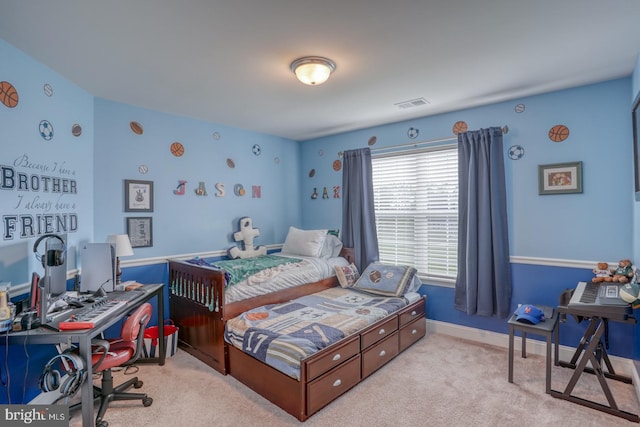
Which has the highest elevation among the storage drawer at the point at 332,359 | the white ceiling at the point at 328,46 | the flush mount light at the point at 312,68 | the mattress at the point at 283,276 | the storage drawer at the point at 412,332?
the white ceiling at the point at 328,46

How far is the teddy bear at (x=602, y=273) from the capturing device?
2498 millimetres

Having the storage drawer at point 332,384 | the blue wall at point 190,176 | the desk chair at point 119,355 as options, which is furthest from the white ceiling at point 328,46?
the storage drawer at point 332,384

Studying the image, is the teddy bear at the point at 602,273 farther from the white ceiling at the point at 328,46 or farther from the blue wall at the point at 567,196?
the white ceiling at the point at 328,46

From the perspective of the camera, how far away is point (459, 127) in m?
3.38

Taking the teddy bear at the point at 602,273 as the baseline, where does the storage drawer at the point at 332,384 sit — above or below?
below

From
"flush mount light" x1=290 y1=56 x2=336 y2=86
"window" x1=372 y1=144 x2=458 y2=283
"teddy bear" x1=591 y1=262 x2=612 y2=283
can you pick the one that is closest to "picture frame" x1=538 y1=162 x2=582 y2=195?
"teddy bear" x1=591 y1=262 x2=612 y2=283

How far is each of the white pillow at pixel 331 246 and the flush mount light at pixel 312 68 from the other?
215 centimetres

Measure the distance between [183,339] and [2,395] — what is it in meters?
1.34

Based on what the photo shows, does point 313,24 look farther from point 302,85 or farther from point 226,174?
point 226,174

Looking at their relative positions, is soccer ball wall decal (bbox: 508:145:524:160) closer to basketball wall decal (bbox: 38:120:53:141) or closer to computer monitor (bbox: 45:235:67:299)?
computer monitor (bbox: 45:235:67:299)

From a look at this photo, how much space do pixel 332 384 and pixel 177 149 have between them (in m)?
2.76

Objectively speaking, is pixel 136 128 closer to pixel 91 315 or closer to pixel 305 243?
pixel 91 315

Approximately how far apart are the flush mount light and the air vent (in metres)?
1.08

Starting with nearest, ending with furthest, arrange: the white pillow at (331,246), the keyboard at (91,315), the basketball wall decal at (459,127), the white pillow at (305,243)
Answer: the keyboard at (91,315) → the basketball wall decal at (459,127) → the white pillow at (305,243) → the white pillow at (331,246)
